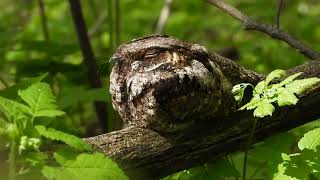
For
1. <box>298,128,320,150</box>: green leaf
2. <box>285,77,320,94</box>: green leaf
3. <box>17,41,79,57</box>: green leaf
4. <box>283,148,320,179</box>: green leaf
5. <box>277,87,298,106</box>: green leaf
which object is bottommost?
<box>283,148,320,179</box>: green leaf

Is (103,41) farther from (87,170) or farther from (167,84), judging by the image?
(87,170)

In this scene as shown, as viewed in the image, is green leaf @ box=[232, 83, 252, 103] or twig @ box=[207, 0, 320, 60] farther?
twig @ box=[207, 0, 320, 60]

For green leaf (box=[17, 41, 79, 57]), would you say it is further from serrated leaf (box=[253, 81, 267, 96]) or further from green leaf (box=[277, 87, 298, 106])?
green leaf (box=[277, 87, 298, 106])

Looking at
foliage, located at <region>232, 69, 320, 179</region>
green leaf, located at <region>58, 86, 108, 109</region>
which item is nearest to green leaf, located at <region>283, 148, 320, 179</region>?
foliage, located at <region>232, 69, 320, 179</region>

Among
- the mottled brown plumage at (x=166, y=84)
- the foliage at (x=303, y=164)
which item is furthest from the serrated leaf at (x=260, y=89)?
the foliage at (x=303, y=164)

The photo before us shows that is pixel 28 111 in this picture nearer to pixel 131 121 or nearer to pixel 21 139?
pixel 21 139

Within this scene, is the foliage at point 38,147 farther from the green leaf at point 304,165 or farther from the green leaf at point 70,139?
the green leaf at point 304,165
